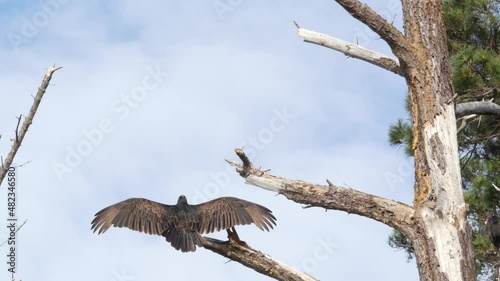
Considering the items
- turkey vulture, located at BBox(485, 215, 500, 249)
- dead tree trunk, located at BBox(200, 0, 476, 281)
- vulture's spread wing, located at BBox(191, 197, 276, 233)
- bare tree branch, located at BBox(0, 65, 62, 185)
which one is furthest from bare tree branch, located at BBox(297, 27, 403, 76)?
turkey vulture, located at BBox(485, 215, 500, 249)

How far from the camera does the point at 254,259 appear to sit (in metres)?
6.61

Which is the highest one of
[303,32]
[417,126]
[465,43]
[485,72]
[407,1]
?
[465,43]

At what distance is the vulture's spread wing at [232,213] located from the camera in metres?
→ 7.31

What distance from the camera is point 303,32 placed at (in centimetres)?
652

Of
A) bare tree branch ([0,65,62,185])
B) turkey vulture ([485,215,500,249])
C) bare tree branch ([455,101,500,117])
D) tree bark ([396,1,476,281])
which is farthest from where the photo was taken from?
turkey vulture ([485,215,500,249])

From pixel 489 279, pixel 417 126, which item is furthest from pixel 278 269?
pixel 489 279

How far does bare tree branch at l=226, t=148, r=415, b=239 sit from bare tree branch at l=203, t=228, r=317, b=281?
0.52 meters

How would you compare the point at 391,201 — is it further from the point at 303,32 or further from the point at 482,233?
the point at 482,233

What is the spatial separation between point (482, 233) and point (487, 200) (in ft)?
1.62

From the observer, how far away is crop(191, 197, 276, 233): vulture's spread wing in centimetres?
731

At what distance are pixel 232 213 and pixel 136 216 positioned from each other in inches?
34.8

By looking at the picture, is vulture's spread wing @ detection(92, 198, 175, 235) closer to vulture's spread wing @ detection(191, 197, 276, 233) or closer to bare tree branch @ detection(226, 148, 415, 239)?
vulture's spread wing @ detection(191, 197, 276, 233)

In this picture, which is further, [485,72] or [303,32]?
[485,72]

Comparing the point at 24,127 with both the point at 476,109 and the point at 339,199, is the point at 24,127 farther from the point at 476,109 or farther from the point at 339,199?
the point at 476,109
